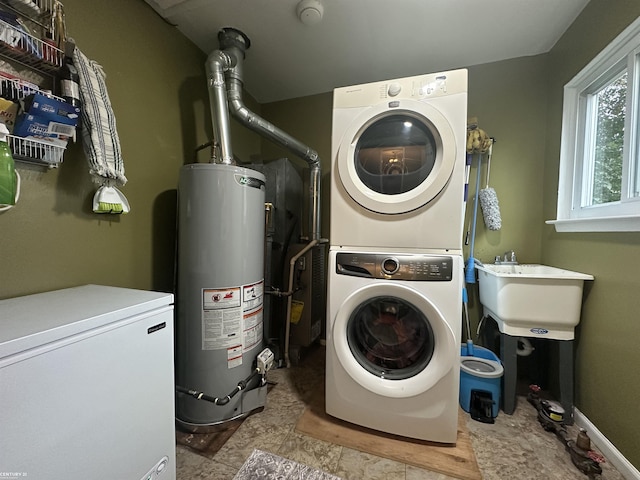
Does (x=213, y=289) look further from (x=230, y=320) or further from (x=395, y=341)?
(x=395, y=341)

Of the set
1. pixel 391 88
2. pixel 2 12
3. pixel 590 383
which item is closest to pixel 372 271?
pixel 391 88

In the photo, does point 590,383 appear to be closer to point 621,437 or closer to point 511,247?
point 621,437

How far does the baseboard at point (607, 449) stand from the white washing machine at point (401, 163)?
1079 millimetres

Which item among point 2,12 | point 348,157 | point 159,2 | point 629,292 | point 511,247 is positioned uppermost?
point 159,2

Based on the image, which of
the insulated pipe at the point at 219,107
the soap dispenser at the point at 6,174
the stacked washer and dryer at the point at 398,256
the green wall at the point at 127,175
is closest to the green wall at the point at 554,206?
the stacked washer and dryer at the point at 398,256

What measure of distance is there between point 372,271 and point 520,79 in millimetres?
1859

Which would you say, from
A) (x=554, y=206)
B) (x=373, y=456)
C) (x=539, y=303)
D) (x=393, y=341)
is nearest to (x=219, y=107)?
(x=393, y=341)

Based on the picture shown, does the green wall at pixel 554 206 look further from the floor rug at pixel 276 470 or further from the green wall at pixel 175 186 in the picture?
the floor rug at pixel 276 470

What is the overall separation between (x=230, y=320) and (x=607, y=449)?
1.83m

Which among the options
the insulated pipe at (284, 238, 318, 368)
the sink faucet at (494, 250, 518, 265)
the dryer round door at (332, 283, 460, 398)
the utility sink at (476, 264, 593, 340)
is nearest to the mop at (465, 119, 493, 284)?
the sink faucet at (494, 250, 518, 265)

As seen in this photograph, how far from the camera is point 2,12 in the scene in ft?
2.61

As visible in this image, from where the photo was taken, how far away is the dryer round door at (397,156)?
1.11 metres

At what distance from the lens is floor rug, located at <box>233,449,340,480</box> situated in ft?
3.28

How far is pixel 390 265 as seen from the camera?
1.15 metres
